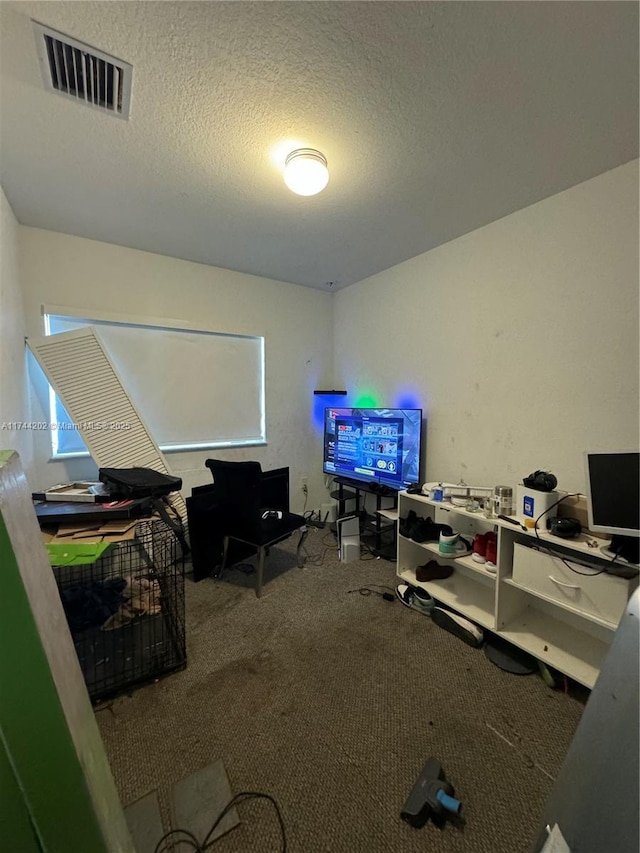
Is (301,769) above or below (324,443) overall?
below

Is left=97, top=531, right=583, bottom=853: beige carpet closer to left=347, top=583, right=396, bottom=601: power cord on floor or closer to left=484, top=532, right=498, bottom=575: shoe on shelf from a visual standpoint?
left=347, top=583, right=396, bottom=601: power cord on floor

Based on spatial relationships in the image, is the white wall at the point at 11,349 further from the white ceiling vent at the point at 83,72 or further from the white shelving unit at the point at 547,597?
the white shelving unit at the point at 547,597

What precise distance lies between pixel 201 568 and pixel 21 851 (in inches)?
81.4

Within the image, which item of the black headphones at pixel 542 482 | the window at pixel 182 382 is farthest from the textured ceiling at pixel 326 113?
the black headphones at pixel 542 482

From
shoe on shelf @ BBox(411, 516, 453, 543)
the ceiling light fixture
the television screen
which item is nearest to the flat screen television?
shoe on shelf @ BBox(411, 516, 453, 543)

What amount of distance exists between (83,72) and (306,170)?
93cm

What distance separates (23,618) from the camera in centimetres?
56

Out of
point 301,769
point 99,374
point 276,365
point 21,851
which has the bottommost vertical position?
point 301,769

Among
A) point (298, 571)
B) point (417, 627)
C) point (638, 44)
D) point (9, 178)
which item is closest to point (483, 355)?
point (638, 44)

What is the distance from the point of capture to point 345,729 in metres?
1.37

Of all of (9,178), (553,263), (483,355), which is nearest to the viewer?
(9,178)

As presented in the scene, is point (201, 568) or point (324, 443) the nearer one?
point (201, 568)

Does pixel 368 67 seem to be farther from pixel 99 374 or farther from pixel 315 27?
pixel 99 374

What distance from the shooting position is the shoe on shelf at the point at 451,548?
2.07 metres
